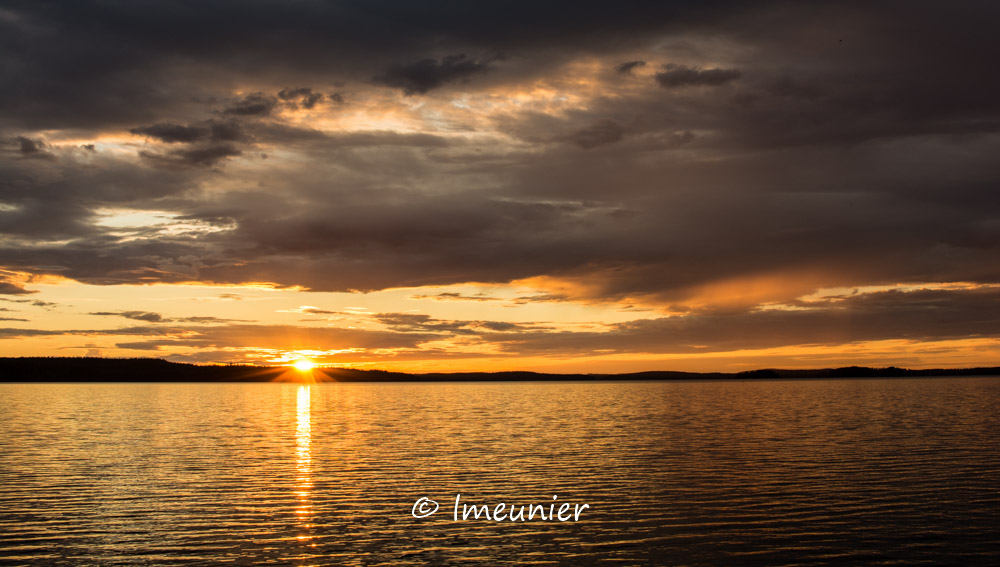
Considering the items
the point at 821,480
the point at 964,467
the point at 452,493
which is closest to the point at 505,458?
the point at 452,493

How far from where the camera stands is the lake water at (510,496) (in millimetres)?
32344

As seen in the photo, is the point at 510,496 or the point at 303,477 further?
the point at 303,477

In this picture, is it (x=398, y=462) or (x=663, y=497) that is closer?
(x=663, y=497)

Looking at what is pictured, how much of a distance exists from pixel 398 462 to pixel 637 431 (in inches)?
1390

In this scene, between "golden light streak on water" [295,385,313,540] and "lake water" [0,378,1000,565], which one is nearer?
"lake water" [0,378,1000,565]

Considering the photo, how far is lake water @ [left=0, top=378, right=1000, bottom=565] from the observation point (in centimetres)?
3234

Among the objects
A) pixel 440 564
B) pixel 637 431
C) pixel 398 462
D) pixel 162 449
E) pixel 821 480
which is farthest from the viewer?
pixel 637 431

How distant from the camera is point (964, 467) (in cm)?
5431

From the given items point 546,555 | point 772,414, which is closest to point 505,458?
point 546,555

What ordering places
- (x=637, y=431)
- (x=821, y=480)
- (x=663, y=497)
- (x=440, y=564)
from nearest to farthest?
(x=440, y=564) < (x=663, y=497) < (x=821, y=480) < (x=637, y=431)

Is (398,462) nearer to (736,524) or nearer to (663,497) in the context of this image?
(663,497)

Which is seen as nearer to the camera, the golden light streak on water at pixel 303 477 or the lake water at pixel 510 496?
the lake water at pixel 510 496

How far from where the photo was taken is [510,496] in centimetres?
4444

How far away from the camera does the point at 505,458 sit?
61.7m
